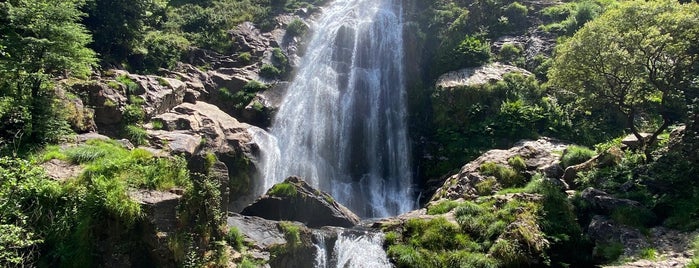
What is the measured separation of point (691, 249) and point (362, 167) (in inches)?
656

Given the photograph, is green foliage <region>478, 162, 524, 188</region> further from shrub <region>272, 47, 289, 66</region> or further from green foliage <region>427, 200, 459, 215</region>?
shrub <region>272, 47, 289, 66</region>

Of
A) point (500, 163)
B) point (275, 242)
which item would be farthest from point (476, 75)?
point (275, 242)

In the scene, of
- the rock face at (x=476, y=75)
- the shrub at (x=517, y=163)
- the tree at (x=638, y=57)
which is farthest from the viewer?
the rock face at (x=476, y=75)

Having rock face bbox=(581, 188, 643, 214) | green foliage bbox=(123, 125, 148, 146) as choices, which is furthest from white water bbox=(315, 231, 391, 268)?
green foliage bbox=(123, 125, 148, 146)

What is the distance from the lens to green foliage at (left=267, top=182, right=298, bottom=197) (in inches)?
714

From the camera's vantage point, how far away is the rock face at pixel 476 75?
2752 centimetres

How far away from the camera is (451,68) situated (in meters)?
29.8

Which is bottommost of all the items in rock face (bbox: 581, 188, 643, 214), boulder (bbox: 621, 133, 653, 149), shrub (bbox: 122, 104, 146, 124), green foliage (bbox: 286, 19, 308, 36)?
rock face (bbox: 581, 188, 643, 214)

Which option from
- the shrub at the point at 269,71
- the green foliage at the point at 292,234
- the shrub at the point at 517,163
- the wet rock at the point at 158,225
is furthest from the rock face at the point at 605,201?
the shrub at the point at 269,71

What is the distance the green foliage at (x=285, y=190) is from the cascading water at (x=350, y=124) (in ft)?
14.2

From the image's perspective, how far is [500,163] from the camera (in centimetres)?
1970

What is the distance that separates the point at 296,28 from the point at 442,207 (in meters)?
22.3

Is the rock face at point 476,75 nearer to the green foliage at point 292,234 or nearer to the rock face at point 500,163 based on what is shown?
the rock face at point 500,163

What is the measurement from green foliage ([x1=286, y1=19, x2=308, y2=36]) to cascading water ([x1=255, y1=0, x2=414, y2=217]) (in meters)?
1.39
